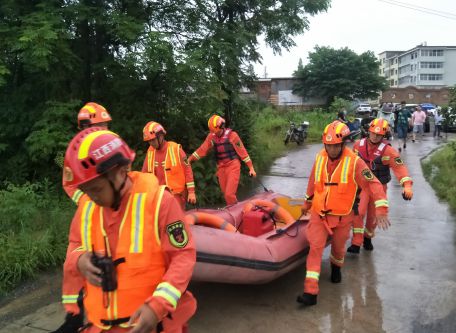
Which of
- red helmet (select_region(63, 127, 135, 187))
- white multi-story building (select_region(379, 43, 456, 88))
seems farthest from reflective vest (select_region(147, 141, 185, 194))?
white multi-story building (select_region(379, 43, 456, 88))

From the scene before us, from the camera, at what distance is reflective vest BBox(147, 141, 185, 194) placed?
5.62 metres

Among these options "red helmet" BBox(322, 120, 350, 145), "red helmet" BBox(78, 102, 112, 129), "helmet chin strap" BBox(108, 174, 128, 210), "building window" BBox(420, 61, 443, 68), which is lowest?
"helmet chin strap" BBox(108, 174, 128, 210)

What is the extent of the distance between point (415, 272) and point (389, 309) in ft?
3.84

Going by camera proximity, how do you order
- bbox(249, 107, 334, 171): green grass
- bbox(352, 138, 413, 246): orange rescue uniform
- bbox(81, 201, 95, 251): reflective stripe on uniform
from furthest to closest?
bbox(249, 107, 334, 171): green grass → bbox(352, 138, 413, 246): orange rescue uniform → bbox(81, 201, 95, 251): reflective stripe on uniform

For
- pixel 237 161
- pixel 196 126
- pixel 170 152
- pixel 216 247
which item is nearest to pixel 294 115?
pixel 196 126

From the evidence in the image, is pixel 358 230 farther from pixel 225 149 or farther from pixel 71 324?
pixel 71 324

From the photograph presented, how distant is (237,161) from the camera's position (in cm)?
714

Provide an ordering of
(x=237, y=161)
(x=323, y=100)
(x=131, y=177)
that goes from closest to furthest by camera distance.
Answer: (x=131, y=177) < (x=237, y=161) < (x=323, y=100)

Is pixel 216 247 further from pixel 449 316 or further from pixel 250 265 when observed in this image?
pixel 449 316

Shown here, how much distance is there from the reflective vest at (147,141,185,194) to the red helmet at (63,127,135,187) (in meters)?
3.77

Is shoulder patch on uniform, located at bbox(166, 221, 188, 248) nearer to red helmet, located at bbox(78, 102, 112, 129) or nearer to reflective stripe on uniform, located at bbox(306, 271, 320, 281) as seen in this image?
reflective stripe on uniform, located at bbox(306, 271, 320, 281)

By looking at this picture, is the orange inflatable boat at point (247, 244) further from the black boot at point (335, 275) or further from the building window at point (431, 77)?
the building window at point (431, 77)

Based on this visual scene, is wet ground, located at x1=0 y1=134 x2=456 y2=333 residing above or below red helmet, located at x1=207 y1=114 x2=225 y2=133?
below

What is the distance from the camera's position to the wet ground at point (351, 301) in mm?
3990
